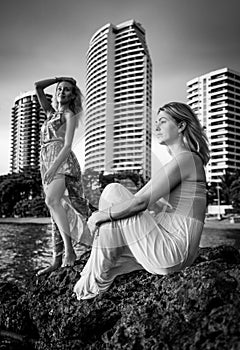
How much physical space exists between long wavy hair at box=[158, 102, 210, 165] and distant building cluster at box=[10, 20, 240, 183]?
10 centimetres

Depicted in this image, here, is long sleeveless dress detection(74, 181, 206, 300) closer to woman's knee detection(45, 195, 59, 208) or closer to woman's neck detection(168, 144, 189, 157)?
woman's neck detection(168, 144, 189, 157)

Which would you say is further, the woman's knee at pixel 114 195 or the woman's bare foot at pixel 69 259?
the woman's bare foot at pixel 69 259

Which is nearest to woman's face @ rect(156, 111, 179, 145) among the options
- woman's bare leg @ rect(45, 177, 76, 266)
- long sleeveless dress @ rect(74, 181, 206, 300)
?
long sleeveless dress @ rect(74, 181, 206, 300)

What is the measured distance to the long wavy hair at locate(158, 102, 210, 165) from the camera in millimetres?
1444

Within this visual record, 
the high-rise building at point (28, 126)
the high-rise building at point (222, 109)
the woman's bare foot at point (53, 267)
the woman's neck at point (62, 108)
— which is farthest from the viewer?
the high-rise building at point (222, 109)

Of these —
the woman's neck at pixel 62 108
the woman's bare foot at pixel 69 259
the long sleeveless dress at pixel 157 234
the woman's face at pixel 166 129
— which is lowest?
the woman's bare foot at pixel 69 259

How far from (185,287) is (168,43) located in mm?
8878

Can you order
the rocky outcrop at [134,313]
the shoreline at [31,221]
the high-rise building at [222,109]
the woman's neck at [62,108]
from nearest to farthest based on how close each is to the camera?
1. the rocky outcrop at [134,313]
2. the woman's neck at [62,108]
3. the shoreline at [31,221]
4. the high-rise building at [222,109]

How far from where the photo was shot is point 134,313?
1251 mm

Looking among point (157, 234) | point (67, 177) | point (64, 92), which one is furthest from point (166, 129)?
point (64, 92)

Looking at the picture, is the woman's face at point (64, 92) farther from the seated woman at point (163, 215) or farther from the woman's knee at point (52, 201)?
the seated woman at point (163, 215)

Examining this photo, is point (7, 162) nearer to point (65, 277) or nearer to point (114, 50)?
point (65, 277)

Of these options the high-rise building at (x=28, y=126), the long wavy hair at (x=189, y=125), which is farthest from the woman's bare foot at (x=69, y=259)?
the high-rise building at (x=28, y=126)

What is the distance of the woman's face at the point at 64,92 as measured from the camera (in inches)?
78.2
